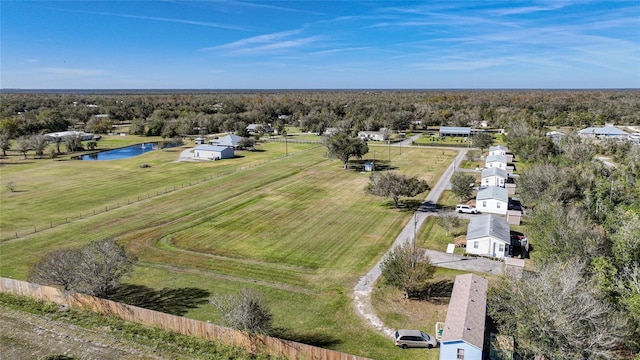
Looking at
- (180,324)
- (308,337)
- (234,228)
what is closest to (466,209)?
(234,228)

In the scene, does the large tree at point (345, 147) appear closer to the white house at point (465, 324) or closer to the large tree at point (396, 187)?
the large tree at point (396, 187)

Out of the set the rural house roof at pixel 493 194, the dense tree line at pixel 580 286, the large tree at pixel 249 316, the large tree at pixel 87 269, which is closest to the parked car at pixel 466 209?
the rural house roof at pixel 493 194

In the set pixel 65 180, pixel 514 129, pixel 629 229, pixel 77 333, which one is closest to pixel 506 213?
pixel 629 229

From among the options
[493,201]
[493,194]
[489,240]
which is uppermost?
[493,194]

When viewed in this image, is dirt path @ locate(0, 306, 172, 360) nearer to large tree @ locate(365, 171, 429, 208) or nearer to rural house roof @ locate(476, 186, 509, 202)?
large tree @ locate(365, 171, 429, 208)

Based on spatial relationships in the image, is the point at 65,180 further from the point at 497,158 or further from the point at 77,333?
the point at 497,158

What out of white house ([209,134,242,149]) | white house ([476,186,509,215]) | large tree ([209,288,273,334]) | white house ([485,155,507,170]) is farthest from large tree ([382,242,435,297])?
white house ([209,134,242,149])

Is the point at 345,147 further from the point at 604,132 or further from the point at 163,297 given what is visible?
the point at 604,132
